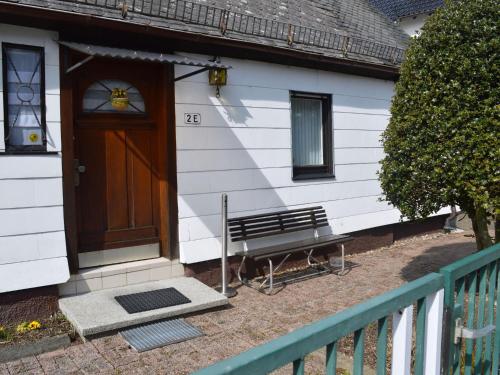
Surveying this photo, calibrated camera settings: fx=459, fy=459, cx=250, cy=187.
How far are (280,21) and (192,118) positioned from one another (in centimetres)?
280

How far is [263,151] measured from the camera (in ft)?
21.4

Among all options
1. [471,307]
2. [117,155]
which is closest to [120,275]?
[117,155]

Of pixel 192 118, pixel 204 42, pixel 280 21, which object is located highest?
pixel 280 21

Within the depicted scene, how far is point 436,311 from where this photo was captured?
6.82 ft

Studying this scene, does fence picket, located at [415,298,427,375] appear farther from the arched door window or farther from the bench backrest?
the arched door window

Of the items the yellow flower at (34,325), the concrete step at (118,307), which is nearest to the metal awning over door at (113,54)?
the concrete step at (118,307)

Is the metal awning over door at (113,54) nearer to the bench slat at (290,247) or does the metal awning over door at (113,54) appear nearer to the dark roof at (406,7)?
the bench slat at (290,247)

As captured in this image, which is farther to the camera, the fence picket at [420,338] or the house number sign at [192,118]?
the house number sign at [192,118]

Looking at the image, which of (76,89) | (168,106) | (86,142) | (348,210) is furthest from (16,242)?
(348,210)


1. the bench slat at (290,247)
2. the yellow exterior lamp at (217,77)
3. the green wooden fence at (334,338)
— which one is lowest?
the bench slat at (290,247)

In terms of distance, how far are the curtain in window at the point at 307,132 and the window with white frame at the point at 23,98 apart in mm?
3759

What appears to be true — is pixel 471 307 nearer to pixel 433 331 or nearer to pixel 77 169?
pixel 433 331

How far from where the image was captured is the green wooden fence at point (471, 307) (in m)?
2.17

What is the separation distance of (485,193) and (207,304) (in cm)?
297
